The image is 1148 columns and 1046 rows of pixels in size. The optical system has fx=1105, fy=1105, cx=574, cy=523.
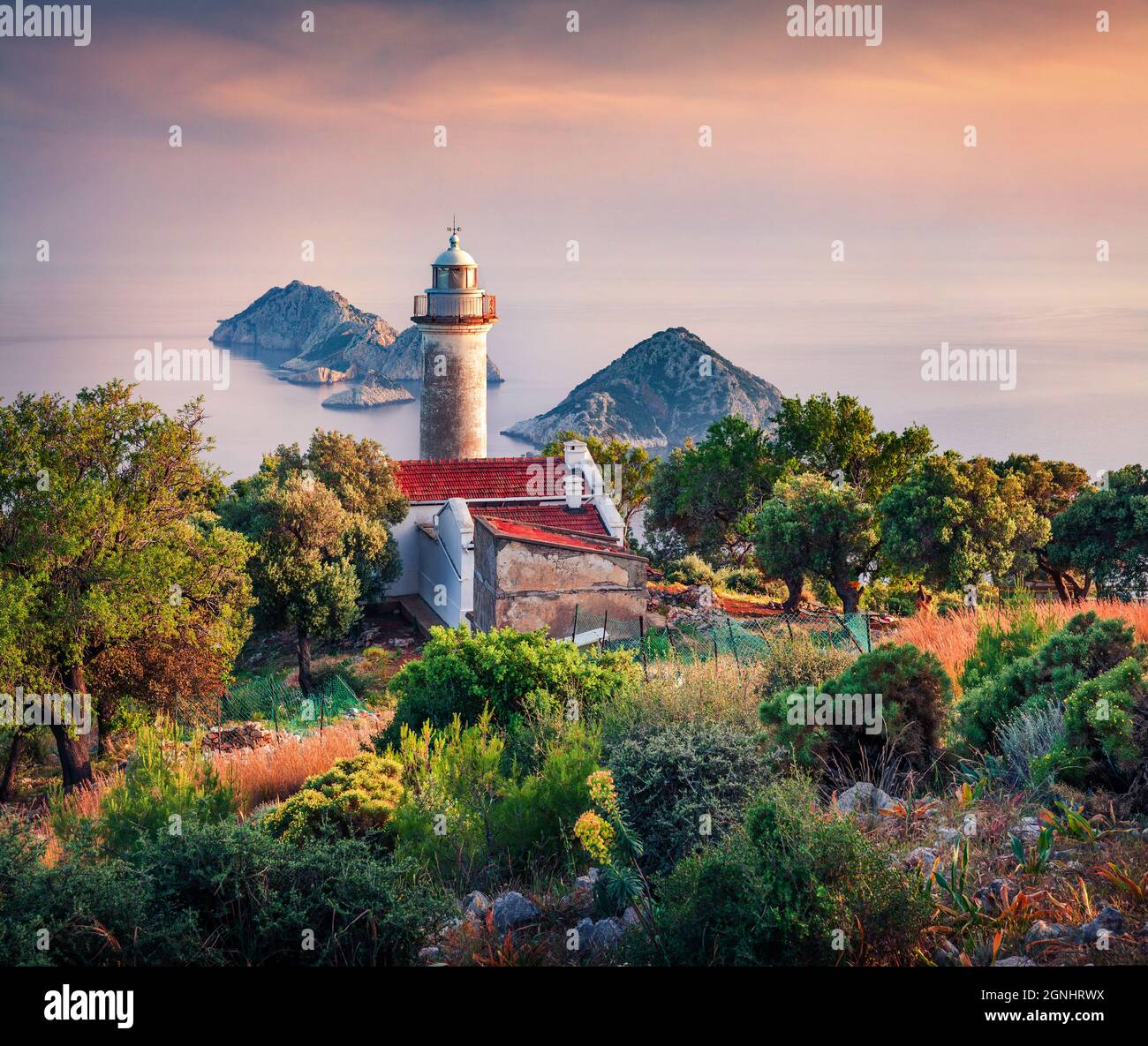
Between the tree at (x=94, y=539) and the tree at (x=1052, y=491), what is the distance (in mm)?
25416

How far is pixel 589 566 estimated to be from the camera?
25.0 m

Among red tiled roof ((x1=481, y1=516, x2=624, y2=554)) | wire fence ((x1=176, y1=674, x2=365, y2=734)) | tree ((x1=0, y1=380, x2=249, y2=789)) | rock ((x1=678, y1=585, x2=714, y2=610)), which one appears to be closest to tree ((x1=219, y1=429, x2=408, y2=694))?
wire fence ((x1=176, y1=674, x2=365, y2=734))

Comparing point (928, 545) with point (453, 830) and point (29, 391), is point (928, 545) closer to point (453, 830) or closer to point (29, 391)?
point (29, 391)

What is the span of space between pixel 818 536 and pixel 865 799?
2559cm

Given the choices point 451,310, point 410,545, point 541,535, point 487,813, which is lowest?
point 487,813

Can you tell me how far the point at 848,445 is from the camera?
40031mm

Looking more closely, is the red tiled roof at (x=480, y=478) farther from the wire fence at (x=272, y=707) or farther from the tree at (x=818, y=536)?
the wire fence at (x=272, y=707)

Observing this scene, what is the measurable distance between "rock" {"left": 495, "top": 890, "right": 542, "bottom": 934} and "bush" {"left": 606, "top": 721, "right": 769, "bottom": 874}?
973mm

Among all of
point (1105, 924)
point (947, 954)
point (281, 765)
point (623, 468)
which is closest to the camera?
point (947, 954)

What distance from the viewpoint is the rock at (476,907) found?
6.50 metres

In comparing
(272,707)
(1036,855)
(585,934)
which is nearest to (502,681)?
(585,934)

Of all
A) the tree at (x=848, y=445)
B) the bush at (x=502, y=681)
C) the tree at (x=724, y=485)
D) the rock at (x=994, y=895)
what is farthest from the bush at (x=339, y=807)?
the tree at (x=848, y=445)

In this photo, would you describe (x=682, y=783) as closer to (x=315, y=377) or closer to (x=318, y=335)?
(x=315, y=377)
